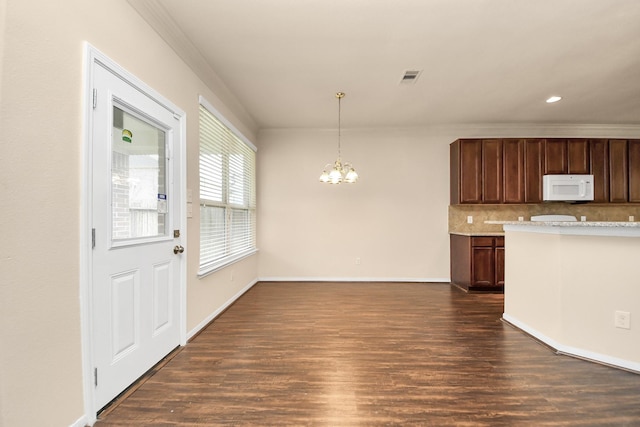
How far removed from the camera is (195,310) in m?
2.81

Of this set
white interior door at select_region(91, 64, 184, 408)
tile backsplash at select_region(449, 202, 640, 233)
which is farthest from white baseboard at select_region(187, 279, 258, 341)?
tile backsplash at select_region(449, 202, 640, 233)

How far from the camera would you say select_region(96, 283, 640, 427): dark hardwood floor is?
5.53ft

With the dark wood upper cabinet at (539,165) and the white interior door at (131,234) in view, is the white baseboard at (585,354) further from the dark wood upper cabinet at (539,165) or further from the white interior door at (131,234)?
the white interior door at (131,234)

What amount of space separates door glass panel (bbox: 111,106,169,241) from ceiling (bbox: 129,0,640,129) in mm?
853

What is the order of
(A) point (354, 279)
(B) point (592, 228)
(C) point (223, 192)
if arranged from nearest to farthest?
(B) point (592, 228) → (C) point (223, 192) → (A) point (354, 279)

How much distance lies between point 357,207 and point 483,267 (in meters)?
2.24

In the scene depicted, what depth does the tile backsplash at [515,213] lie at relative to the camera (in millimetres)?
4992

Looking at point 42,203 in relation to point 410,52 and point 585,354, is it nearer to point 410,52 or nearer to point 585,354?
point 410,52

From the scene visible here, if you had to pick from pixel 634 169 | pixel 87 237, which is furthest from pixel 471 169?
pixel 87 237

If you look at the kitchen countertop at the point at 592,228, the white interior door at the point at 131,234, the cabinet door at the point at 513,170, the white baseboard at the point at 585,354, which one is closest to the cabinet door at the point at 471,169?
the cabinet door at the point at 513,170

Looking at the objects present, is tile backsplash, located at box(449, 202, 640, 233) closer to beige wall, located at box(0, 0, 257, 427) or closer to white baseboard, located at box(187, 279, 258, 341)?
white baseboard, located at box(187, 279, 258, 341)

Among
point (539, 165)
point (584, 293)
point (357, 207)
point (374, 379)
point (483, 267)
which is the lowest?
point (374, 379)

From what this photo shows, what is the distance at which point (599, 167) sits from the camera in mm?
4617

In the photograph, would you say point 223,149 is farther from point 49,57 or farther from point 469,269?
point 469,269
